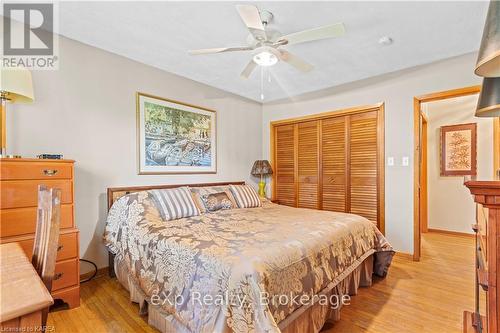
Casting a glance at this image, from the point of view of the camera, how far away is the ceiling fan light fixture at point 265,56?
2140 mm

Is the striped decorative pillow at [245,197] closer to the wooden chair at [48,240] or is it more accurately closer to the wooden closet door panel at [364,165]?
the wooden closet door panel at [364,165]

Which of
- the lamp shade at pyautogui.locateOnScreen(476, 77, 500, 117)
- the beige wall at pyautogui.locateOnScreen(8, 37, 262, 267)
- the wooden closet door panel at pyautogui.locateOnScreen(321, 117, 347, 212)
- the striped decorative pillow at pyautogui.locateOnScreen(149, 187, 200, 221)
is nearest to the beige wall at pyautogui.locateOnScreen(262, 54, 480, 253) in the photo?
the wooden closet door panel at pyautogui.locateOnScreen(321, 117, 347, 212)

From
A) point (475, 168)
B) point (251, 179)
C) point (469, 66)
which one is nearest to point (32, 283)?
point (251, 179)

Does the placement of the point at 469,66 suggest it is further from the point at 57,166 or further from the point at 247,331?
the point at 57,166

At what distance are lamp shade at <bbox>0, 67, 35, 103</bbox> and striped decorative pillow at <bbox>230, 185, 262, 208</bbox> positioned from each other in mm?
2328

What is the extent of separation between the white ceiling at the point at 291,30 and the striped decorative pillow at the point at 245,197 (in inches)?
65.0

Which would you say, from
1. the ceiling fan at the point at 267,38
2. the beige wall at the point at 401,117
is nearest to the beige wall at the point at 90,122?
the ceiling fan at the point at 267,38

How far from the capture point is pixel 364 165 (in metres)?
3.67

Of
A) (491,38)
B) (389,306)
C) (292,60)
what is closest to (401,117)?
(292,60)

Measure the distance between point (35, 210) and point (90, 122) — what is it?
1.09 metres

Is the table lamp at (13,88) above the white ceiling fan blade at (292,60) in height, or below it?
below

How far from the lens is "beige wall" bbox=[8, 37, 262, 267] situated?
2336 mm

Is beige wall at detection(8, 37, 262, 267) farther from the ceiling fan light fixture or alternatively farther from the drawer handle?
the ceiling fan light fixture

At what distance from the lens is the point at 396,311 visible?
204cm
